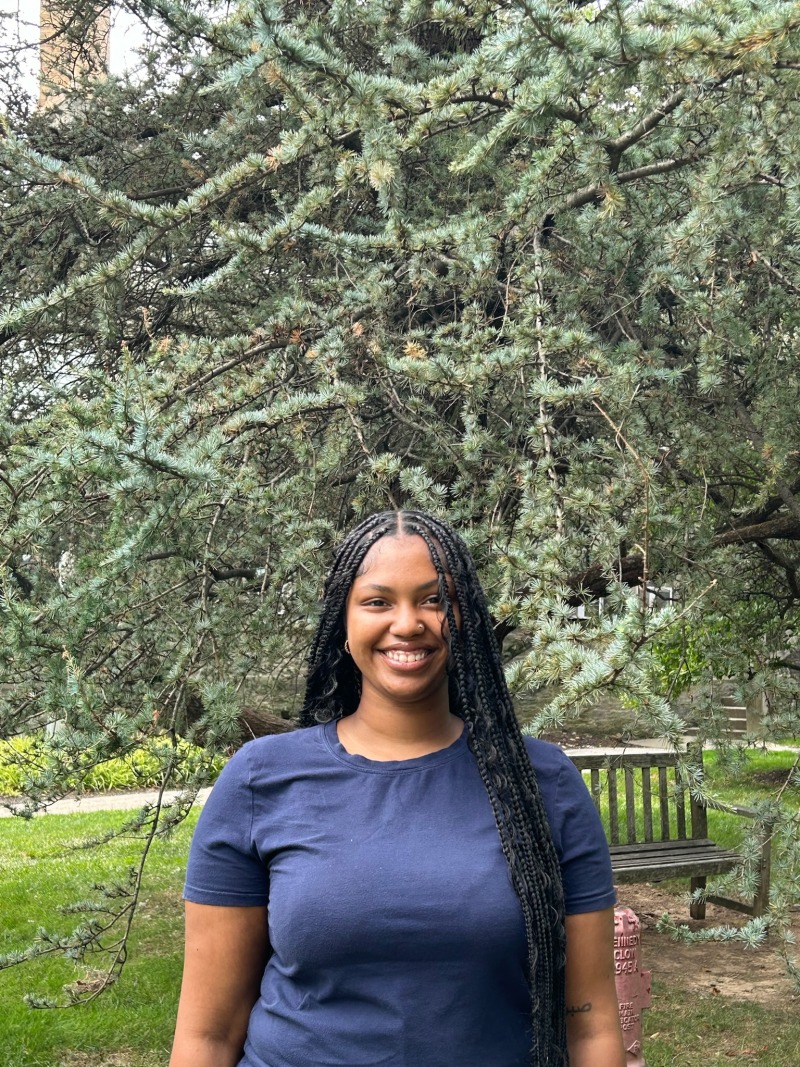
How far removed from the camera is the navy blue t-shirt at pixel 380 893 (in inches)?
71.7

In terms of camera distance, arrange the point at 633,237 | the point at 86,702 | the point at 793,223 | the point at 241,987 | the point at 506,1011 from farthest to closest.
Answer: the point at 633,237
the point at 793,223
the point at 86,702
the point at 241,987
the point at 506,1011

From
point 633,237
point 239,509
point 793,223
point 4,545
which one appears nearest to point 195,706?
point 239,509

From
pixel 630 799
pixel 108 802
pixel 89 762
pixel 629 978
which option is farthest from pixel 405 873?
pixel 108 802

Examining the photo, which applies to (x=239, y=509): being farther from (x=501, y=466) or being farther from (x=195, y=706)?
(x=195, y=706)

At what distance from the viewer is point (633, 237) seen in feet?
14.1

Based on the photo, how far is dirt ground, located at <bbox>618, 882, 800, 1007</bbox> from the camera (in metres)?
6.16

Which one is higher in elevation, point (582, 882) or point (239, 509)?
point (239, 509)

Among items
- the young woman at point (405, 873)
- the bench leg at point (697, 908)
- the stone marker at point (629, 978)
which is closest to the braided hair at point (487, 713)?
the young woman at point (405, 873)

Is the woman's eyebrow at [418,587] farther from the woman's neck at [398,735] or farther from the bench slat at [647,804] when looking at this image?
the bench slat at [647,804]

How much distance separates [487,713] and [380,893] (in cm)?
35

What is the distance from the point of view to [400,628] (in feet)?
6.67

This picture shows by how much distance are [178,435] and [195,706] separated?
1.25 meters

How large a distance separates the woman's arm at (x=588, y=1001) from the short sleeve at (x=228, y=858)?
1.66ft

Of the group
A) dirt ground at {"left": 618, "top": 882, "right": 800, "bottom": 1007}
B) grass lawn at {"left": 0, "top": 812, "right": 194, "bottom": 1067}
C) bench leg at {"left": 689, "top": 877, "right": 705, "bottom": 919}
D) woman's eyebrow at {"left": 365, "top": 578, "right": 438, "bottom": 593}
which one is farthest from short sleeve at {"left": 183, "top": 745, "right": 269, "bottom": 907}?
bench leg at {"left": 689, "top": 877, "right": 705, "bottom": 919}
